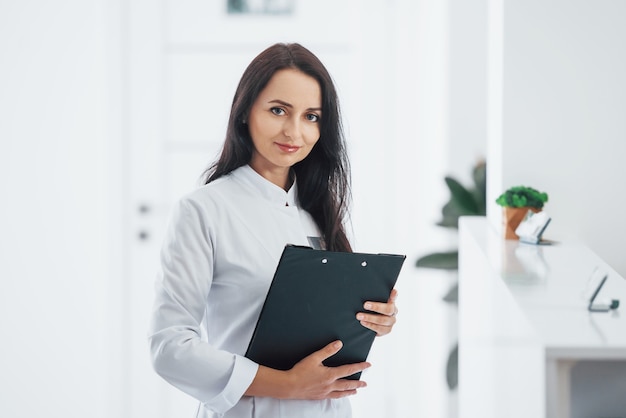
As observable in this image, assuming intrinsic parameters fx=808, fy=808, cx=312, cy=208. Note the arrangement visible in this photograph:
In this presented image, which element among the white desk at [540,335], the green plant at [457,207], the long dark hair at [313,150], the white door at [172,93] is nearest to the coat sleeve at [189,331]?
A: the long dark hair at [313,150]

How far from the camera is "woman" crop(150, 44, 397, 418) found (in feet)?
4.31

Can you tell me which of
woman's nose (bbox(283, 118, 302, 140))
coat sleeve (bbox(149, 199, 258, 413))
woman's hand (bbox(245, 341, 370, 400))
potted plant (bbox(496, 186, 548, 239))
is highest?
woman's nose (bbox(283, 118, 302, 140))

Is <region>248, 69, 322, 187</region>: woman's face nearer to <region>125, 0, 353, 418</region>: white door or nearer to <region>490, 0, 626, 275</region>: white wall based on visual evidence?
<region>490, 0, 626, 275</region>: white wall

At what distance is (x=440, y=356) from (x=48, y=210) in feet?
5.17

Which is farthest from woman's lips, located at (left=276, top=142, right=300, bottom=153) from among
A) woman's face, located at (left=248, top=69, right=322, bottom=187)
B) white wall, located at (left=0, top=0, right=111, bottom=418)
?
white wall, located at (left=0, top=0, right=111, bottom=418)

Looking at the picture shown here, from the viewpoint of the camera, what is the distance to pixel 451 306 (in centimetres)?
286

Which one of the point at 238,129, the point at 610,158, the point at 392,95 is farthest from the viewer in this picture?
the point at 392,95

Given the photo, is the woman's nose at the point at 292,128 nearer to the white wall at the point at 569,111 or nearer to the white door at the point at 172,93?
the white wall at the point at 569,111

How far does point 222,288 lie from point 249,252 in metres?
0.08

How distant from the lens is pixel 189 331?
1.31m

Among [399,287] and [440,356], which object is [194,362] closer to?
[440,356]

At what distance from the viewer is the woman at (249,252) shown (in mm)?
1313

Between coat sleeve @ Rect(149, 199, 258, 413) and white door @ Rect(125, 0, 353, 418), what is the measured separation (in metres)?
2.03

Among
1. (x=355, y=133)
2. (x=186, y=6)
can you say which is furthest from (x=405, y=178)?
(x=186, y=6)
